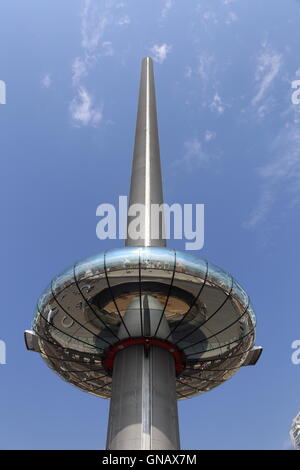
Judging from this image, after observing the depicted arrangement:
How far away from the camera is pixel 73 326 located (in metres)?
19.6

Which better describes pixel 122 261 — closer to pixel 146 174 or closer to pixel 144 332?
pixel 144 332

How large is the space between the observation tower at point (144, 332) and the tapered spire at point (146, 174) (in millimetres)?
888

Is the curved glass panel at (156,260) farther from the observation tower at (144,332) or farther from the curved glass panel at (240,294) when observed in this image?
the curved glass panel at (240,294)

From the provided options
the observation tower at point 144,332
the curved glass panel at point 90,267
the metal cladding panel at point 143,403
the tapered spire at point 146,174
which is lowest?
the metal cladding panel at point 143,403

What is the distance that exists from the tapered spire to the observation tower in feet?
2.91

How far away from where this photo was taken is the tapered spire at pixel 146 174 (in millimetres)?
23219

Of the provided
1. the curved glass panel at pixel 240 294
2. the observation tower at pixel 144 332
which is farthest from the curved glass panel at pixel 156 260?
the curved glass panel at pixel 240 294

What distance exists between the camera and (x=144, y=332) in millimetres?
17344

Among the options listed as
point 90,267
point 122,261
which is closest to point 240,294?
point 122,261

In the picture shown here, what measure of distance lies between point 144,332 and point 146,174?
11548 millimetres

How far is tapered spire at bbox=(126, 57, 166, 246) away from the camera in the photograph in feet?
76.2

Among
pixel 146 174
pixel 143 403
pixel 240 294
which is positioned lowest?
pixel 143 403
